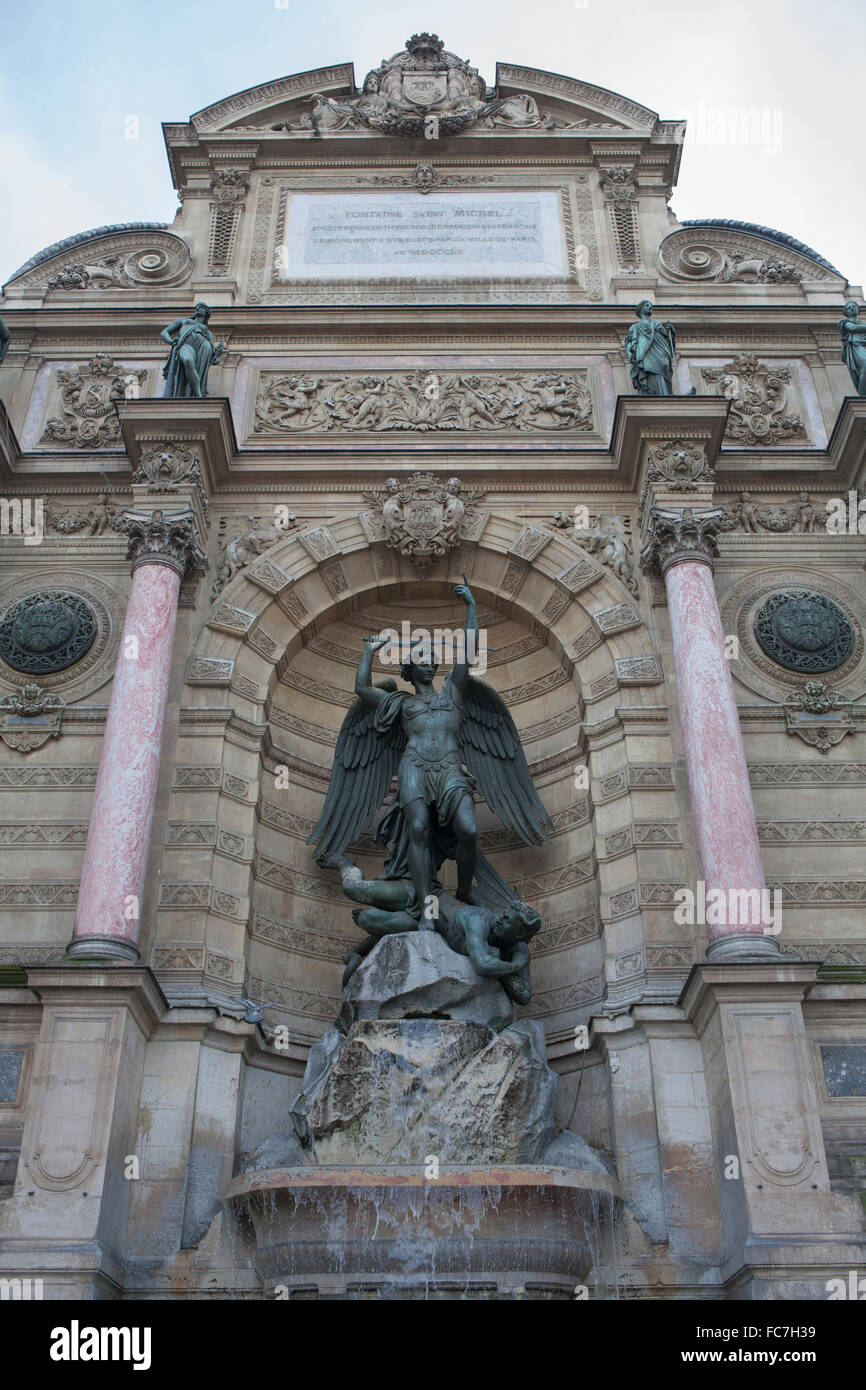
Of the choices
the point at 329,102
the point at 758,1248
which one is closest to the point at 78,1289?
the point at 758,1248

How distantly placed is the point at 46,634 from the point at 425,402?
16.5 feet

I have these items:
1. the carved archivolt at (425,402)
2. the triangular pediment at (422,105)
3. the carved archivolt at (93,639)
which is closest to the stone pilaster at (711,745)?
the carved archivolt at (425,402)

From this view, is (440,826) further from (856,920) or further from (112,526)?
(112,526)

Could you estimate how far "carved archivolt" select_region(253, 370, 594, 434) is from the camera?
44.0ft

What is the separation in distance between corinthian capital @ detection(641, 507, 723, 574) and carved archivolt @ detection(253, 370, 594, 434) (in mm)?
2121

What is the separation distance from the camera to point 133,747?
10.3 metres

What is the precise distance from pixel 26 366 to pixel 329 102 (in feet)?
19.0

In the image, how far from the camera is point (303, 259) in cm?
1487

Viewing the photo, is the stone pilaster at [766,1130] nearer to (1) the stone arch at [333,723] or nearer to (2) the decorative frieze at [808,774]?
(1) the stone arch at [333,723]

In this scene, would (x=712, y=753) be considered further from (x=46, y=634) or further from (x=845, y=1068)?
(x=46, y=634)

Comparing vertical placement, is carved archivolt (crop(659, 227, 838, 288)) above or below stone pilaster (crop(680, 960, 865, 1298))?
above

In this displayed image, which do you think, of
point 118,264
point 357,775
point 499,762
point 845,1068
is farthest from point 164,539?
point 845,1068

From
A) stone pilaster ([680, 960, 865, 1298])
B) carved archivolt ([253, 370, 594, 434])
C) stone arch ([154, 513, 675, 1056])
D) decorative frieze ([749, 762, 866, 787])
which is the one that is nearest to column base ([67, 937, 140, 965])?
stone arch ([154, 513, 675, 1056])

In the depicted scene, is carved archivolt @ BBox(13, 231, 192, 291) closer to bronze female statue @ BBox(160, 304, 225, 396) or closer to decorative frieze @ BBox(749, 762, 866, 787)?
bronze female statue @ BBox(160, 304, 225, 396)
